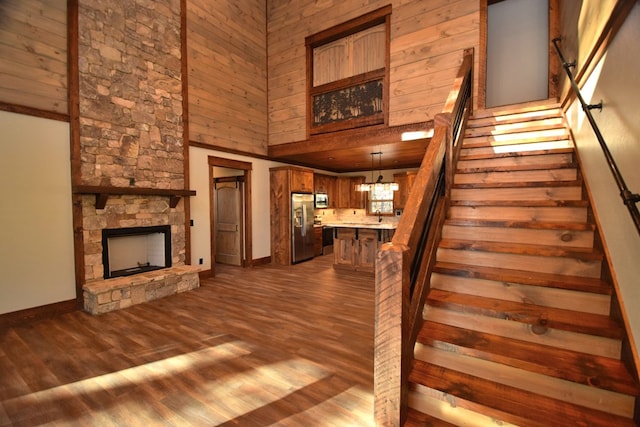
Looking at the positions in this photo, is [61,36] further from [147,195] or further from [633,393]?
[633,393]

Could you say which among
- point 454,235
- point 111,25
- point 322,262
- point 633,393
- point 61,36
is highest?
point 111,25

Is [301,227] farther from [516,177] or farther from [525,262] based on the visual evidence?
[525,262]

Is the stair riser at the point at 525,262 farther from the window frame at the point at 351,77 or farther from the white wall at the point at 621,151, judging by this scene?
the window frame at the point at 351,77

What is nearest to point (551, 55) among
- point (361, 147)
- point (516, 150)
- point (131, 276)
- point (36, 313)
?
point (516, 150)

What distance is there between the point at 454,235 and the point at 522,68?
15.3 ft

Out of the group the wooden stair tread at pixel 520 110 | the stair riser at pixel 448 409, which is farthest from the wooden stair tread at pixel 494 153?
the stair riser at pixel 448 409

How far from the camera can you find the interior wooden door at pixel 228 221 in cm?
658

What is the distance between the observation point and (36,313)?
357 cm

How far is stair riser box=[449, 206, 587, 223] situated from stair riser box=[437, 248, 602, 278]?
43 cm

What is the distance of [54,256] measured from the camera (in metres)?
3.71

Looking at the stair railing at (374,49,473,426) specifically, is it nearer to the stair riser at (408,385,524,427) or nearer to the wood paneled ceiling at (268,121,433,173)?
the stair riser at (408,385,524,427)

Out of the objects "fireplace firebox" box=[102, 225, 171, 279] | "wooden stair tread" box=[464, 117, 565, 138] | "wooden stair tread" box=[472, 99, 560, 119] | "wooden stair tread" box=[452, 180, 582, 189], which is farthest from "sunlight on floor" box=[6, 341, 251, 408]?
"wooden stair tread" box=[472, 99, 560, 119]

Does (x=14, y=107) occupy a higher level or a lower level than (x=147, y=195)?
higher

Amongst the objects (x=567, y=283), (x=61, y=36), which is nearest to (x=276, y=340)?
(x=567, y=283)
